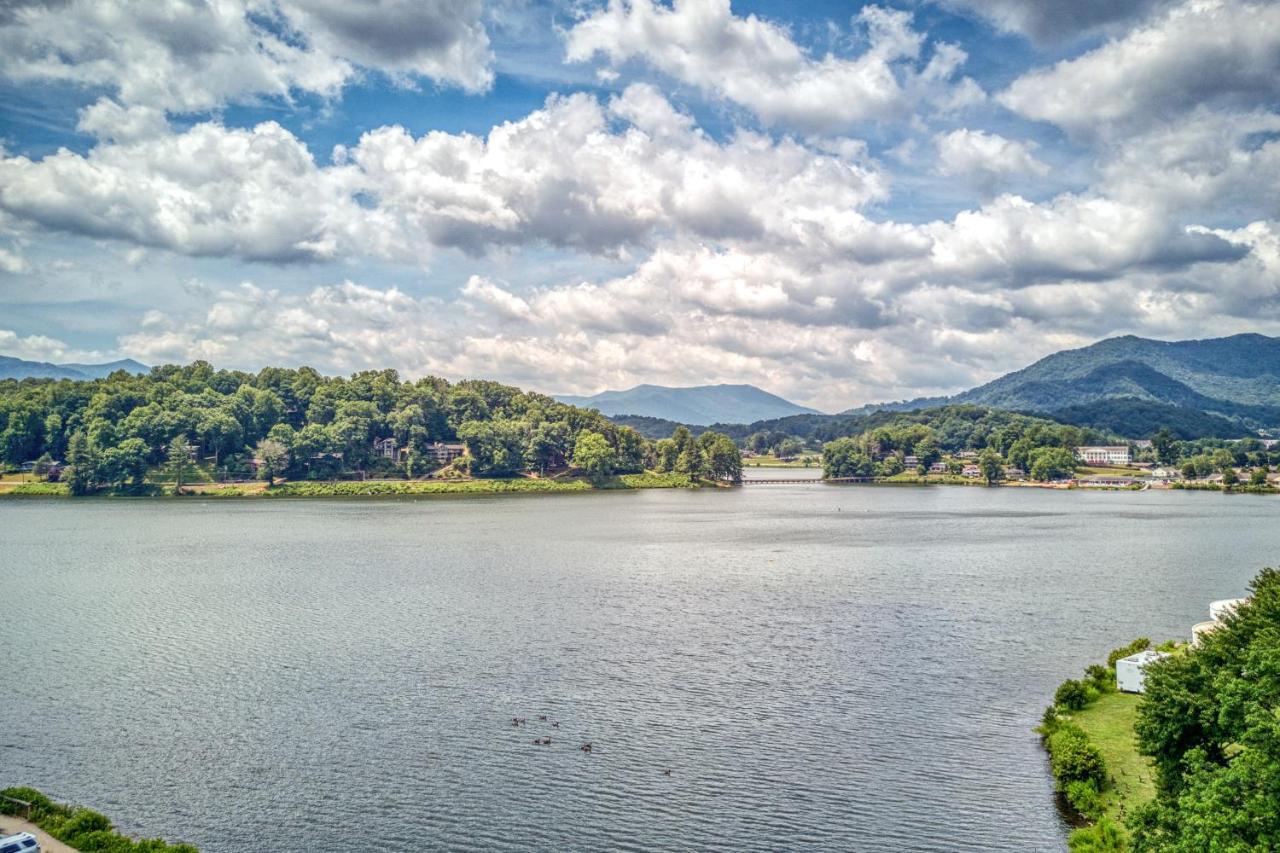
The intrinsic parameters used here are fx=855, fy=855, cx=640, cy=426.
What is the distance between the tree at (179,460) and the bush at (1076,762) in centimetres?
15692

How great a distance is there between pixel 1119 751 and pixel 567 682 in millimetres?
22190

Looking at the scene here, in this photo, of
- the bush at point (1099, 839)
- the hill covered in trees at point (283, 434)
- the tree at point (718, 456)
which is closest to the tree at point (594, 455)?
the hill covered in trees at point (283, 434)

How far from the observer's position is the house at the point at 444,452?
186 meters

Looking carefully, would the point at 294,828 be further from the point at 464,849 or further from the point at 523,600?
the point at 523,600

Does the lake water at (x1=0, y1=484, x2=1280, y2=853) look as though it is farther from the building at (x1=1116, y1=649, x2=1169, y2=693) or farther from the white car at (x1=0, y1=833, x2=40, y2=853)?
the white car at (x1=0, y1=833, x2=40, y2=853)

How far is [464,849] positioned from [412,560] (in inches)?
2137

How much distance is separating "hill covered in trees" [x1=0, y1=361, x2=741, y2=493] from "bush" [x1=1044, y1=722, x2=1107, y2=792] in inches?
5996

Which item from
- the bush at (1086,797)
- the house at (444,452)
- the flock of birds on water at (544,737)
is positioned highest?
the house at (444,452)

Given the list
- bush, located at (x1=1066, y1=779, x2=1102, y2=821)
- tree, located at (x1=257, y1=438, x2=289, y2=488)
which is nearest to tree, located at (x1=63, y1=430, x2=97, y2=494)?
tree, located at (x1=257, y1=438, x2=289, y2=488)

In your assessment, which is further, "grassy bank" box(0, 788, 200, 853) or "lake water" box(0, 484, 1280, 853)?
"lake water" box(0, 484, 1280, 853)

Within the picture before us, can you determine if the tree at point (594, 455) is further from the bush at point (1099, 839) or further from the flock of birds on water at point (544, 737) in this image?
the bush at point (1099, 839)

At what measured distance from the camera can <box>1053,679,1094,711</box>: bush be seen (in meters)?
33.6

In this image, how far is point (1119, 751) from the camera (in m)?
29.2

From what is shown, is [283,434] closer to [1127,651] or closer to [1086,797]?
[1127,651]
